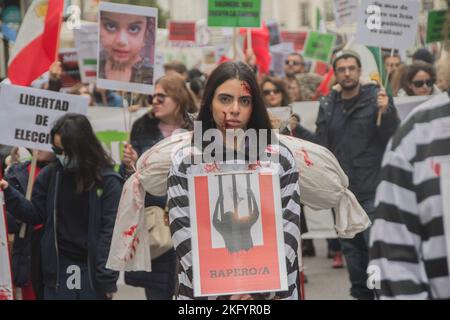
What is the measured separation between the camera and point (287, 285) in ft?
14.0

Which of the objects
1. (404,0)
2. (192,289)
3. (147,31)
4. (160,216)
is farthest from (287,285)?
(404,0)

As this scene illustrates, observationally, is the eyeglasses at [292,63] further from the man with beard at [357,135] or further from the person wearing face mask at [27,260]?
the person wearing face mask at [27,260]

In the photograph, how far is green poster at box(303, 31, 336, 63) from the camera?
52.3 ft

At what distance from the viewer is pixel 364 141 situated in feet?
27.8

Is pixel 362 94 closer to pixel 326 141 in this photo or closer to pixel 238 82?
pixel 326 141

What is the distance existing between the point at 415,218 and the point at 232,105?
5.37 ft

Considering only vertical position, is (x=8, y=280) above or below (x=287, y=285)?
below

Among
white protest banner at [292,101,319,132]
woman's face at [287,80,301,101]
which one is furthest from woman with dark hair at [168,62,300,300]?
woman's face at [287,80,301,101]

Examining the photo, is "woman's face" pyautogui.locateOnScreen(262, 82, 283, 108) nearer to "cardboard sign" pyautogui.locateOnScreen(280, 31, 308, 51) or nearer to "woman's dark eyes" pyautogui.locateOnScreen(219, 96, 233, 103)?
"woman's dark eyes" pyautogui.locateOnScreen(219, 96, 233, 103)

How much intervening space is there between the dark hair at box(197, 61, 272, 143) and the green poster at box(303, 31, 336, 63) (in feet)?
37.5

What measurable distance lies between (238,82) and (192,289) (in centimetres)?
89

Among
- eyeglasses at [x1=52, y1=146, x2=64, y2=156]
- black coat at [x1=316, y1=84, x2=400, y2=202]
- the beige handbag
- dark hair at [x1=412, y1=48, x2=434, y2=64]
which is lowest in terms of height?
the beige handbag

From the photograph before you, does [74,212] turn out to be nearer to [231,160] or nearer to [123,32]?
[123,32]

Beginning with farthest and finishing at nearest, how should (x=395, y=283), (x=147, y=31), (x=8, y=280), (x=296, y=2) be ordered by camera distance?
(x=296, y=2) < (x=147, y=31) < (x=8, y=280) < (x=395, y=283)
